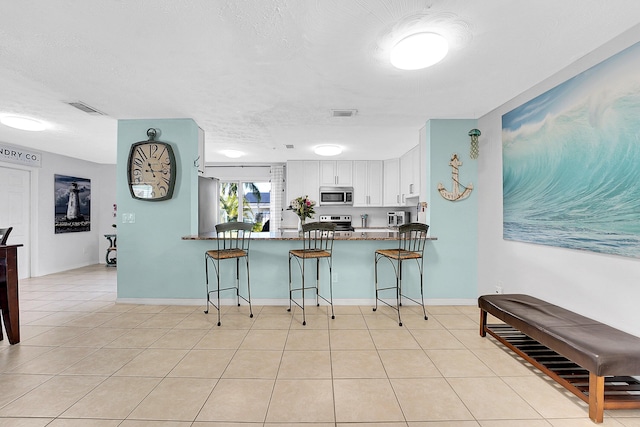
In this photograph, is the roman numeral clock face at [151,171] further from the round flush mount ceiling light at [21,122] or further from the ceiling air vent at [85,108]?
the round flush mount ceiling light at [21,122]

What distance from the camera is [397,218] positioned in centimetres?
630

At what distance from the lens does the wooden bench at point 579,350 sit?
1.68m

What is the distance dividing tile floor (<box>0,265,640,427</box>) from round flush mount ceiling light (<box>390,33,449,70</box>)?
7.44 ft

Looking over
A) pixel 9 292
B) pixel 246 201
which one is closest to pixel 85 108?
pixel 9 292

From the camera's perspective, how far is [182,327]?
310cm

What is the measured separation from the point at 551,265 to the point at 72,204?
8299mm

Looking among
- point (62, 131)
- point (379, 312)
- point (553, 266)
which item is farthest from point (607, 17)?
point (62, 131)

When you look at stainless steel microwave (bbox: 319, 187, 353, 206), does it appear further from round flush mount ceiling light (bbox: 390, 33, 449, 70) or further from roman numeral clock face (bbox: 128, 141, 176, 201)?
round flush mount ceiling light (bbox: 390, 33, 449, 70)

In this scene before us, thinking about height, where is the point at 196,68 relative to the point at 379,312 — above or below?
above

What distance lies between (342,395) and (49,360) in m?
2.38

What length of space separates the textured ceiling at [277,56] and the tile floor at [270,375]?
239 centimetres

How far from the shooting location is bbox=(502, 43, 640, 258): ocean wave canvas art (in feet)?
6.66

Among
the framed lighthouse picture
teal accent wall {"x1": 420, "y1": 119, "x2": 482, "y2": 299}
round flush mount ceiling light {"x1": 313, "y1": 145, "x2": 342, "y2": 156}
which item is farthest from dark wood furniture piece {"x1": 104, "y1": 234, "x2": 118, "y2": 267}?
teal accent wall {"x1": 420, "y1": 119, "x2": 482, "y2": 299}

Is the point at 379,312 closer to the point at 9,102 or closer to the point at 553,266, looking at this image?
the point at 553,266
